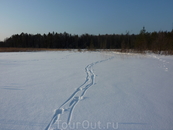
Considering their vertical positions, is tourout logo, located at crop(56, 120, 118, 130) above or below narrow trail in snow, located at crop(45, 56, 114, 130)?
below

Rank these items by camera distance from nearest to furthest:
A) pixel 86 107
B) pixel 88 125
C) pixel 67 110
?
pixel 88 125, pixel 67 110, pixel 86 107

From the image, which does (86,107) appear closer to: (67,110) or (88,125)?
(67,110)

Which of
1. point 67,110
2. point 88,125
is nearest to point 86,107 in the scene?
point 67,110

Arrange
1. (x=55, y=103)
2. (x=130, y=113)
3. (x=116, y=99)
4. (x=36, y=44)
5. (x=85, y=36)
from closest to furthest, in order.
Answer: (x=130, y=113) < (x=55, y=103) < (x=116, y=99) < (x=36, y=44) < (x=85, y=36)

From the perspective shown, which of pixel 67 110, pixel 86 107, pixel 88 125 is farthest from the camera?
pixel 86 107

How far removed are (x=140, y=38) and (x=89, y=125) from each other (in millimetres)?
19527

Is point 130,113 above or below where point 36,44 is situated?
below

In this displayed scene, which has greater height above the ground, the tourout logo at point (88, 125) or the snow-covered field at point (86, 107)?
the snow-covered field at point (86, 107)

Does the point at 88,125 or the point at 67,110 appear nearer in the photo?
the point at 88,125

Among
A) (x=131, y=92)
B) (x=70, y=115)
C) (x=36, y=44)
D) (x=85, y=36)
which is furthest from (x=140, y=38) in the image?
(x=36, y=44)

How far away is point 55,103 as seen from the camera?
6.10ft

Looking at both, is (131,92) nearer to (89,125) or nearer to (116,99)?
(116,99)

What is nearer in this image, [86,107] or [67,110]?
[67,110]

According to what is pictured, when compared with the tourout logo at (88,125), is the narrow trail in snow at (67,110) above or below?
above
